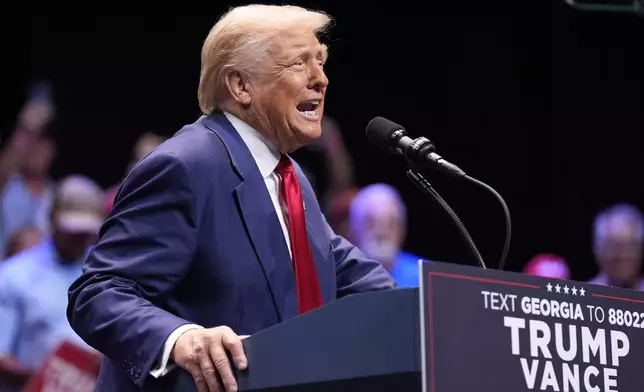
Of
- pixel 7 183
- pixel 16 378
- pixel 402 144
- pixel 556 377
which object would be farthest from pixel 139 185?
pixel 7 183

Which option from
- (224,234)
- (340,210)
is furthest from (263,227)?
(340,210)

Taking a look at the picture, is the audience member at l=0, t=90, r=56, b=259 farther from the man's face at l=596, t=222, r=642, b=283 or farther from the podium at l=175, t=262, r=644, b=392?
the podium at l=175, t=262, r=644, b=392

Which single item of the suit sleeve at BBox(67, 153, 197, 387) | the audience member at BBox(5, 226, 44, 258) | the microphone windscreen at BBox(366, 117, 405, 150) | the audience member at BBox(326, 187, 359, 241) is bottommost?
the suit sleeve at BBox(67, 153, 197, 387)

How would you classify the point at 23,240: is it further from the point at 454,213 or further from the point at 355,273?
the point at 454,213

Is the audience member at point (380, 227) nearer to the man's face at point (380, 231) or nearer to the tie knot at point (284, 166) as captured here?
the man's face at point (380, 231)

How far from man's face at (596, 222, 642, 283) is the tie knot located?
3667mm

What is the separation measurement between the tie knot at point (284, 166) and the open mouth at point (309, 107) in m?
0.12

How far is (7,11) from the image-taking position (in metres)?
7.16

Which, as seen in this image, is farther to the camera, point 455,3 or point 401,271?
point 455,3

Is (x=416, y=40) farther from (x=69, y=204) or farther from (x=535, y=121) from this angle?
(x=69, y=204)

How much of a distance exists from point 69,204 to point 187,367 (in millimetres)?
3341

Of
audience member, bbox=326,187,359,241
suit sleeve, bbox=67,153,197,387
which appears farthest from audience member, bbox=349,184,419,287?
suit sleeve, bbox=67,153,197,387

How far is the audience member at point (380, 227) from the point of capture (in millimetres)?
5695

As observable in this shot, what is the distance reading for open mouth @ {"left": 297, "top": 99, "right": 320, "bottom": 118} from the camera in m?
2.75
